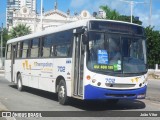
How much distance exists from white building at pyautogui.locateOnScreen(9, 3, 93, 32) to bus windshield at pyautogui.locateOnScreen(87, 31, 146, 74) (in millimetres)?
92393

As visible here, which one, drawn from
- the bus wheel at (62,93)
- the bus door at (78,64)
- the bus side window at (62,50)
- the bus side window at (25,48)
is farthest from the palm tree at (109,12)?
the bus door at (78,64)

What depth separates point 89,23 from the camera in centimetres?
1327

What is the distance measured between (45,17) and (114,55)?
331 feet

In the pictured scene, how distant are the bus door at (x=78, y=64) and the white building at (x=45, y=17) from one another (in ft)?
301

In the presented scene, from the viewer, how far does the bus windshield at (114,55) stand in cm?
1295

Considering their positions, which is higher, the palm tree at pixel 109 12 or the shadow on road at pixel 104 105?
the palm tree at pixel 109 12

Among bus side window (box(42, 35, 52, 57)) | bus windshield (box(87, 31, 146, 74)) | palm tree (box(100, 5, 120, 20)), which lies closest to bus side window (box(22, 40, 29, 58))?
bus side window (box(42, 35, 52, 57))

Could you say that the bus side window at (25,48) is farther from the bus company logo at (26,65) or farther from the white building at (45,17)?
the white building at (45,17)

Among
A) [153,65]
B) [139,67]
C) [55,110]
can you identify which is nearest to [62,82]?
[55,110]

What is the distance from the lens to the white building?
359 feet

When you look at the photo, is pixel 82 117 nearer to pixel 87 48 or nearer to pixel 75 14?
pixel 87 48

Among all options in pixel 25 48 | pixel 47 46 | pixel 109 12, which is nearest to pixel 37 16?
pixel 109 12

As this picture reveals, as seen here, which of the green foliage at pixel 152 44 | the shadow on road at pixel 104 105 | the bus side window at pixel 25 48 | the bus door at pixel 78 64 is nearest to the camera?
the bus door at pixel 78 64

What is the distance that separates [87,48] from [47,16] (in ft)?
335
